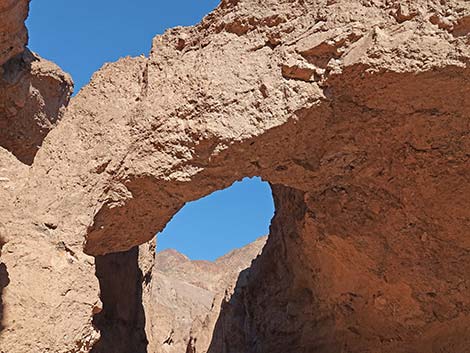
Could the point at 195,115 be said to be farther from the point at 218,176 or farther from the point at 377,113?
the point at 377,113

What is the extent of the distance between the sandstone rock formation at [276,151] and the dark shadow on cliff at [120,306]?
2673mm

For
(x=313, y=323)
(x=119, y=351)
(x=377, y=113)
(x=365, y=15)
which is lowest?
(x=119, y=351)

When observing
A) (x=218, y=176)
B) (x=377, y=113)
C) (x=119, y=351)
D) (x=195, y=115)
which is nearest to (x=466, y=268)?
(x=377, y=113)

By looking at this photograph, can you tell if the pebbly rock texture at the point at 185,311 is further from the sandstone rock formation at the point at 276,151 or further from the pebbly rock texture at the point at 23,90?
the sandstone rock formation at the point at 276,151

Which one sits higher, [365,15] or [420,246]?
[365,15]

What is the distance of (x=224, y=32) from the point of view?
13.9 feet

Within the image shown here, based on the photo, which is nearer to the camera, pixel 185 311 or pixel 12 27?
pixel 12 27

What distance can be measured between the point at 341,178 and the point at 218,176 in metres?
1.16

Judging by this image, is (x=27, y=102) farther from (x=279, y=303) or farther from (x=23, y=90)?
(x=279, y=303)

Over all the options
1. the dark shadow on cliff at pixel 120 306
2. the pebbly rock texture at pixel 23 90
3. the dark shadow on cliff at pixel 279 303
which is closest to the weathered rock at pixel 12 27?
the pebbly rock texture at pixel 23 90

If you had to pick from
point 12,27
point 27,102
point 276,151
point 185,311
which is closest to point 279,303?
point 276,151

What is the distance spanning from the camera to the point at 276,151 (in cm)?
413

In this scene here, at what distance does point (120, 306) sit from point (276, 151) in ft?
13.5

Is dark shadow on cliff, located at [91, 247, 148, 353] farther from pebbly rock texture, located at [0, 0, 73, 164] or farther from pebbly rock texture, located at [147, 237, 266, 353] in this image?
pebbly rock texture, located at [0, 0, 73, 164]
